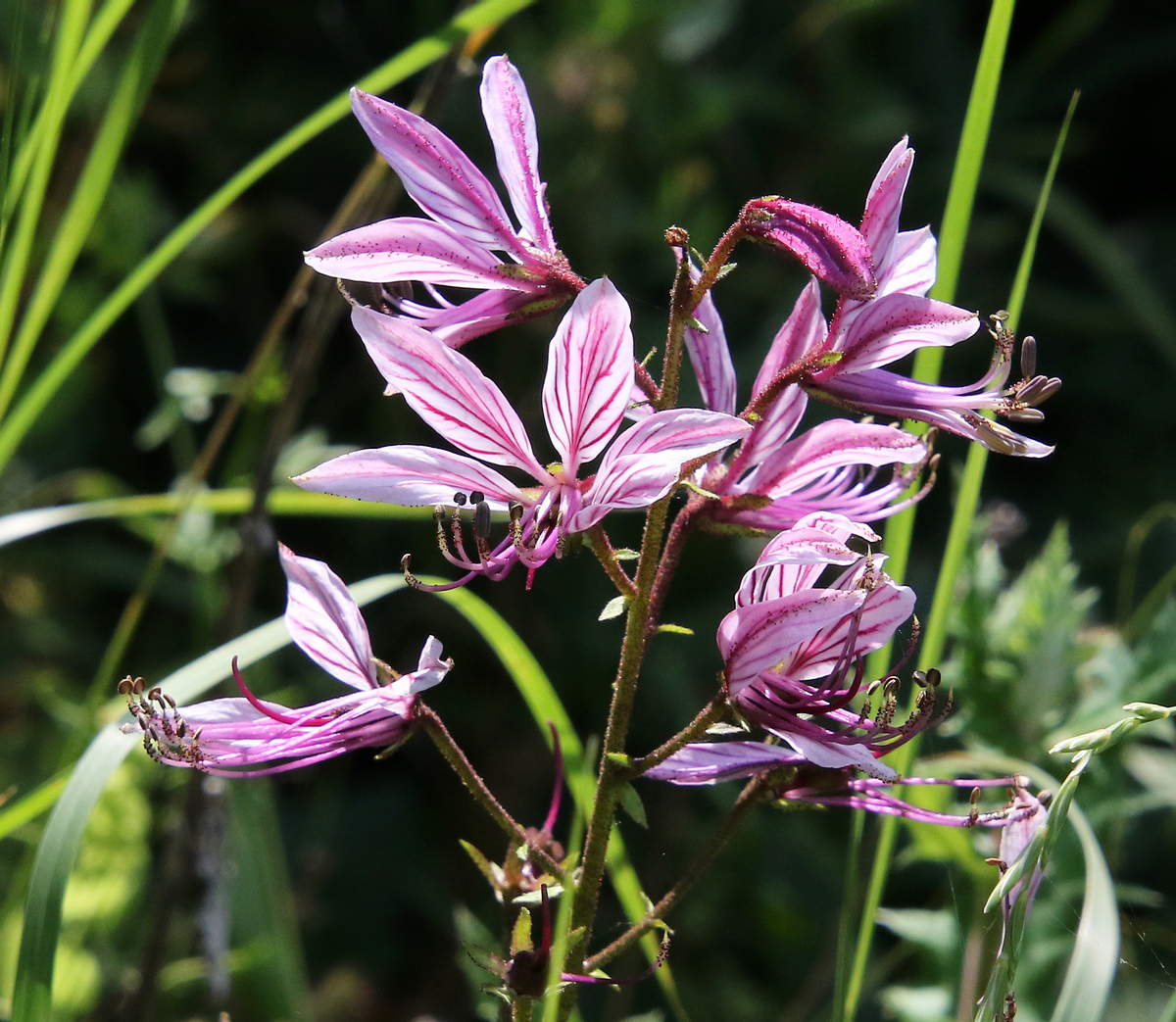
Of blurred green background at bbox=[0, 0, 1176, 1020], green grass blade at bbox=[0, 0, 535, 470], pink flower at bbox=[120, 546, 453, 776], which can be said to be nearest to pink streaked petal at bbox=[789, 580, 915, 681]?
pink flower at bbox=[120, 546, 453, 776]

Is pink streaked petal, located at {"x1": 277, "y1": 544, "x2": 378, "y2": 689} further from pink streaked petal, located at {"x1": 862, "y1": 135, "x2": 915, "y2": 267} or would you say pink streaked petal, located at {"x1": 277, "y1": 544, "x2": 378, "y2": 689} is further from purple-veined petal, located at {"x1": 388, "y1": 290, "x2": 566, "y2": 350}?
pink streaked petal, located at {"x1": 862, "y1": 135, "x2": 915, "y2": 267}

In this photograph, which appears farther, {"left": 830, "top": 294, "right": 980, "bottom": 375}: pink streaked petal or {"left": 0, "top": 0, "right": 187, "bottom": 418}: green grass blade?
{"left": 0, "top": 0, "right": 187, "bottom": 418}: green grass blade

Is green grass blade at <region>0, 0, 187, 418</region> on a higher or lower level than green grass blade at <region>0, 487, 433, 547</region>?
higher

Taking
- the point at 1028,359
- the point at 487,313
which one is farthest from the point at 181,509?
the point at 1028,359

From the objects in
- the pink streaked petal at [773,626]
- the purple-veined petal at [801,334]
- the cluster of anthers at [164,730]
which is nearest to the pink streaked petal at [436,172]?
the purple-veined petal at [801,334]

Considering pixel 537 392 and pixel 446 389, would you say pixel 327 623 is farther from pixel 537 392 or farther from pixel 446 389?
pixel 537 392

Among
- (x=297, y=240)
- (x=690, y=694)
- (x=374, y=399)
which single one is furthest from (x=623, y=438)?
(x=297, y=240)

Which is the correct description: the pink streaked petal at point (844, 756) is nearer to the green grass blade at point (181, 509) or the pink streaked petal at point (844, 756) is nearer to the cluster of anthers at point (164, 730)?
the cluster of anthers at point (164, 730)
